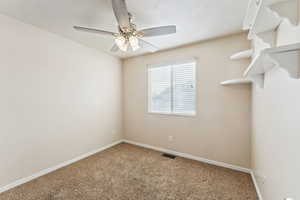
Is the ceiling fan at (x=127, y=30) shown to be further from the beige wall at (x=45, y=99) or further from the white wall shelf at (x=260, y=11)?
the beige wall at (x=45, y=99)

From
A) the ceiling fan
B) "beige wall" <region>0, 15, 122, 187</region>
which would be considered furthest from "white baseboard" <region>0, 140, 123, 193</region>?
the ceiling fan

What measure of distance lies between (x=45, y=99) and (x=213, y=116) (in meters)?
3.04

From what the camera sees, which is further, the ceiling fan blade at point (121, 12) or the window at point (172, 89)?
the window at point (172, 89)

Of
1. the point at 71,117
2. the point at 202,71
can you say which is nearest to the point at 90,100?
the point at 71,117

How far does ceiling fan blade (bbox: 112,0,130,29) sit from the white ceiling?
0.98 ft

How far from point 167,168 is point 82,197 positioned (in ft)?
4.53

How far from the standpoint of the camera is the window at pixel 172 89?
105 inches

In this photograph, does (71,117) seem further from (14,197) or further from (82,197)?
(82,197)

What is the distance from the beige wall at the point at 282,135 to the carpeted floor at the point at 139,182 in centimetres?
72

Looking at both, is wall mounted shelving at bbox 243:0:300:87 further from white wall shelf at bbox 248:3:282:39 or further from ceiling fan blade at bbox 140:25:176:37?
ceiling fan blade at bbox 140:25:176:37

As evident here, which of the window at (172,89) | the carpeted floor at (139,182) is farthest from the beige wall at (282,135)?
the window at (172,89)

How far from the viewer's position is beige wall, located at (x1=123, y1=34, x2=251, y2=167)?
83.8 inches

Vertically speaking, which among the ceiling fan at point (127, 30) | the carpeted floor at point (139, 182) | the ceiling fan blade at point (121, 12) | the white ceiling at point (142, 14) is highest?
the white ceiling at point (142, 14)

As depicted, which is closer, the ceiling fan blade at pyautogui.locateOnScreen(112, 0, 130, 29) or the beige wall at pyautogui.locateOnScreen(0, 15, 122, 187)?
the ceiling fan blade at pyautogui.locateOnScreen(112, 0, 130, 29)
